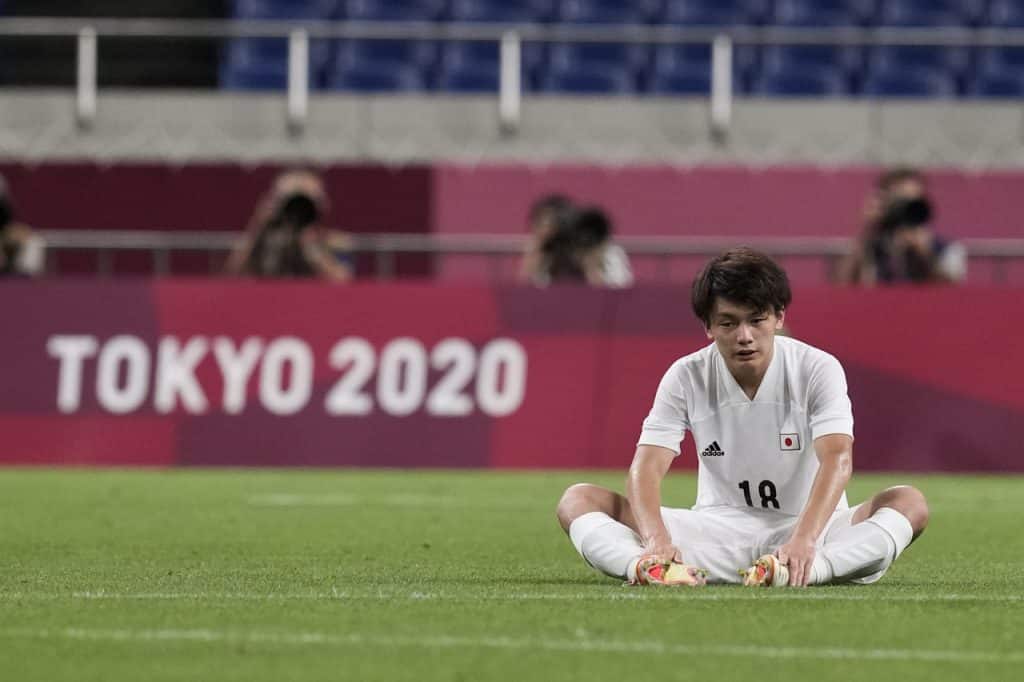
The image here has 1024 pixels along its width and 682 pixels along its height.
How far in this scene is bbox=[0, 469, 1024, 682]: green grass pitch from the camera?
5297 millimetres

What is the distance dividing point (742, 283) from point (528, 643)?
5.65ft

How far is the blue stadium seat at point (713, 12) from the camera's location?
21.6 m

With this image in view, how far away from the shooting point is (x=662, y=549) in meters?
7.11

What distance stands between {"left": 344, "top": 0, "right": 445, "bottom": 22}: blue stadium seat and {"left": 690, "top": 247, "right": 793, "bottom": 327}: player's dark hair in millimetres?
14860

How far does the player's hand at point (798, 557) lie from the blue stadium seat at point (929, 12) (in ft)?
50.6

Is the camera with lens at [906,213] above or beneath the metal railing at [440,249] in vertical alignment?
above

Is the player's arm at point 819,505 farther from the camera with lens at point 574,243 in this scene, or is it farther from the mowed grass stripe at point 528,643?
the camera with lens at point 574,243

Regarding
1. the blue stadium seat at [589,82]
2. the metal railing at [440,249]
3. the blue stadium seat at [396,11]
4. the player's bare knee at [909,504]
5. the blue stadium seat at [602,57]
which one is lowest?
the metal railing at [440,249]

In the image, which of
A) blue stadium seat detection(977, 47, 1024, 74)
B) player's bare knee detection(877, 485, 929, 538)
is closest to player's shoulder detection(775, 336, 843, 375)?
player's bare knee detection(877, 485, 929, 538)

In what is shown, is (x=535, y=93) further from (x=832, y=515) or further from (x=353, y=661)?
(x=353, y=661)

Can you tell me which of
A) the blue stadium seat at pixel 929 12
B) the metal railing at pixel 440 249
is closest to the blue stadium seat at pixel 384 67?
the metal railing at pixel 440 249

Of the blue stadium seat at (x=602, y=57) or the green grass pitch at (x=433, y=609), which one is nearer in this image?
the green grass pitch at (x=433, y=609)

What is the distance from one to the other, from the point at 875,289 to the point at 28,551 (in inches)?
301

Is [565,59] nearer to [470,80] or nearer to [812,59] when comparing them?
[470,80]
